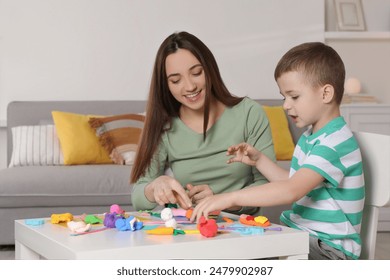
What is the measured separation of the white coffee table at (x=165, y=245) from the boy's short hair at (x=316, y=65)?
43 centimetres

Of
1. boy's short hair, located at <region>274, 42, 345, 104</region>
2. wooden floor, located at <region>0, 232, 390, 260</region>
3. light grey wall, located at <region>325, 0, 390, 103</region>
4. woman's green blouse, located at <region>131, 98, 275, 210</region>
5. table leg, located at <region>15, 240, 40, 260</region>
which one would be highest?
light grey wall, located at <region>325, 0, 390, 103</region>

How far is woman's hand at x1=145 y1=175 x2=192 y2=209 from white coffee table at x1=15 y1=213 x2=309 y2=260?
233 mm

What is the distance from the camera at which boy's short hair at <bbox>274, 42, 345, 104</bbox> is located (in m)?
1.79

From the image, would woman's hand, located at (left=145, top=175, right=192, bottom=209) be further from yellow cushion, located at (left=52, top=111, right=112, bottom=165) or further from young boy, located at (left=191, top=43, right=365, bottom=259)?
yellow cushion, located at (left=52, top=111, right=112, bottom=165)

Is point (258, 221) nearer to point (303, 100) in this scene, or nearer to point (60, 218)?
point (303, 100)

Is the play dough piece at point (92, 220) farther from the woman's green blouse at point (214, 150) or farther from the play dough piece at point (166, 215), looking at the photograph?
the woman's green blouse at point (214, 150)

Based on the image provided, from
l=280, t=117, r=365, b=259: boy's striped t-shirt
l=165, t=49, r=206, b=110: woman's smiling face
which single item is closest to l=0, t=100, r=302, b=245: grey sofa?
l=165, t=49, r=206, b=110: woman's smiling face

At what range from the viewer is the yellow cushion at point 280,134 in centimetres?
423

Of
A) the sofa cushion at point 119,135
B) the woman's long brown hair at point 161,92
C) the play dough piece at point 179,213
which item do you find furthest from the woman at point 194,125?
the sofa cushion at point 119,135

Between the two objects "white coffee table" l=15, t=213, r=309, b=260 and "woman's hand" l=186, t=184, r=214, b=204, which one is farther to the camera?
"woman's hand" l=186, t=184, r=214, b=204

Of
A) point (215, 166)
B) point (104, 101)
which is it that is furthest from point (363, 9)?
point (215, 166)
